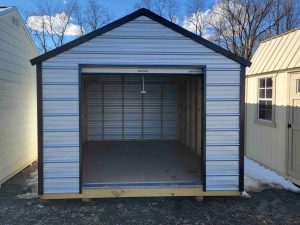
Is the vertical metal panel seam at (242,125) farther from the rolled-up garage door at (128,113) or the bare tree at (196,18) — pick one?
the bare tree at (196,18)

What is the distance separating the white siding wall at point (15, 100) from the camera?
632 centimetres

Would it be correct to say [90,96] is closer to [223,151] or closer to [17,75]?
[17,75]

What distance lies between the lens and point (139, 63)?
5.08 m

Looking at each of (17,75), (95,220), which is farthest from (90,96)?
(95,220)

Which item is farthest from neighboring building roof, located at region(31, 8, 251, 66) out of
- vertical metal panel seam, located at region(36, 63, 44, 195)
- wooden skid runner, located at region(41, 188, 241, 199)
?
wooden skid runner, located at region(41, 188, 241, 199)

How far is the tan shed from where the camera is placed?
6.15 meters

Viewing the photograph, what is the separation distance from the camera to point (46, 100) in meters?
4.98

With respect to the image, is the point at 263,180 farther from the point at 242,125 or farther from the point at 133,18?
the point at 133,18

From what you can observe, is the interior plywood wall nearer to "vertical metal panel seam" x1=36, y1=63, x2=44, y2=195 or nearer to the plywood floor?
the plywood floor

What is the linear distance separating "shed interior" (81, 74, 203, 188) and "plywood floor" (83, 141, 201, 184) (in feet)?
0.08

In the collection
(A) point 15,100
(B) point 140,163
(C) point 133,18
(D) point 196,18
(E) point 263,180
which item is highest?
(D) point 196,18

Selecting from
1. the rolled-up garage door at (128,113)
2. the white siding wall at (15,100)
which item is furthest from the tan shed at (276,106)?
the white siding wall at (15,100)

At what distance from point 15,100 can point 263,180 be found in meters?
5.52

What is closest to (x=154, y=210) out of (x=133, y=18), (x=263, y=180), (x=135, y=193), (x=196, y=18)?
(x=135, y=193)
